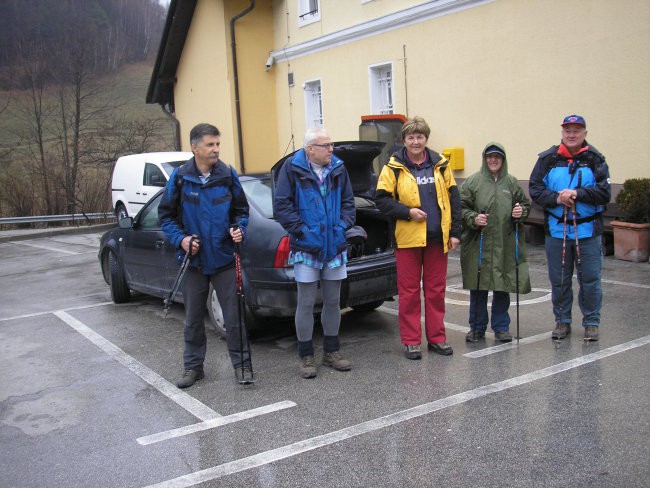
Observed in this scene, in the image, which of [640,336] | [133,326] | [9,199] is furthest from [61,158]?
[640,336]

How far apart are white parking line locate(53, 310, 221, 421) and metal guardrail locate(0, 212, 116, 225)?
1292cm

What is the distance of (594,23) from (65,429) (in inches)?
365

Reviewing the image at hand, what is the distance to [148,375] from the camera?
566 centimetres

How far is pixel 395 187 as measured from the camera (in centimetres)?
561

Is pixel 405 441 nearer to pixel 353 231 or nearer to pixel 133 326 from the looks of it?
pixel 353 231

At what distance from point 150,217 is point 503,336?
12.8 feet

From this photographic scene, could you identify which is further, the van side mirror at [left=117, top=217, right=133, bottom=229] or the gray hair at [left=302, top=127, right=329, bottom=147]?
the van side mirror at [left=117, top=217, right=133, bottom=229]

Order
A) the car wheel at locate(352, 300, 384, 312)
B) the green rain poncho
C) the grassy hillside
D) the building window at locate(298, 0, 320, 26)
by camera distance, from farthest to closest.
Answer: the grassy hillside → the building window at locate(298, 0, 320, 26) → the car wheel at locate(352, 300, 384, 312) → the green rain poncho

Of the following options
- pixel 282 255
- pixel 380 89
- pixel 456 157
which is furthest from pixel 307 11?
pixel 282 255

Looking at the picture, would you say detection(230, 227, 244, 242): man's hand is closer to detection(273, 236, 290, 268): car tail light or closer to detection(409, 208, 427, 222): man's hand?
detection(273, 236, 290, 268): car tail light

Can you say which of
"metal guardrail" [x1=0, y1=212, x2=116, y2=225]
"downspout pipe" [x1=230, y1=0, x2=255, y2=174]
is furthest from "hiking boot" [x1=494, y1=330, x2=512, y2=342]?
"metal guardrail" [x1=0, y1=212, x2=116, y2=225]

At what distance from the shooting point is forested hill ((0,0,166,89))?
27.6 m

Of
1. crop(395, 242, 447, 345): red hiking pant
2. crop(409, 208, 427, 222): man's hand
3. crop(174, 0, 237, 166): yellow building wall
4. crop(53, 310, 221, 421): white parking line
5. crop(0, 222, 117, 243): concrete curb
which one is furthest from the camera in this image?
crop(174, 0, 237, 166): yellow building wall

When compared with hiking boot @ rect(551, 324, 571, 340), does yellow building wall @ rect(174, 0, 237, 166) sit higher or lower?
higher
